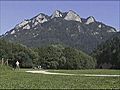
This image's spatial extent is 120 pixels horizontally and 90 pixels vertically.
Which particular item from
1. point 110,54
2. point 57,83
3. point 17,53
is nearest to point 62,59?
point 17,53

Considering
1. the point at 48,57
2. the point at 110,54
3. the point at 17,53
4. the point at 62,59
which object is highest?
the point at 110,54

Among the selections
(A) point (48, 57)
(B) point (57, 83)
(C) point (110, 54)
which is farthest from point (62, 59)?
(B) point (57, 83)

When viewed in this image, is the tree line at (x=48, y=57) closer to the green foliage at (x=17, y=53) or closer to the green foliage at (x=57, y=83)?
the green foliage at (x=17, y=53)

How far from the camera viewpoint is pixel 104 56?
527 ft

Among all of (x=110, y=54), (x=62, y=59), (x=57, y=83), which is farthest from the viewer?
(x=110, y=54)

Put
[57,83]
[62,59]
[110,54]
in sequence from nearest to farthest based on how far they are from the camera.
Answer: [57,83]
[62,59]
[110,54]

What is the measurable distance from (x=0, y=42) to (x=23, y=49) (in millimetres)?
11955

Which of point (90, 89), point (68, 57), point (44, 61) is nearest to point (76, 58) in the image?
point (68, 57)

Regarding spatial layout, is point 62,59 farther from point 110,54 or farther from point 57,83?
point 57,83

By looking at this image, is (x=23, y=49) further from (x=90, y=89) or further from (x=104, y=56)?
(x=90, y=89)

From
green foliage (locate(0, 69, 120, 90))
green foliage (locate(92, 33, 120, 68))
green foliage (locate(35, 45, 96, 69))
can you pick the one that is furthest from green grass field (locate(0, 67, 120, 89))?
green foliage (locate(92, 33, 120, 68))

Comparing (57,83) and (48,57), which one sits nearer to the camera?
(57,83)

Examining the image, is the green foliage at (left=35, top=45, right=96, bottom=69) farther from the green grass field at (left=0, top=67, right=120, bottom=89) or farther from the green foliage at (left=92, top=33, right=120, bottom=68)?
the green grass field at (left=0, top=67, right=120, bottom=89)

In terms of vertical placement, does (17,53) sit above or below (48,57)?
above
